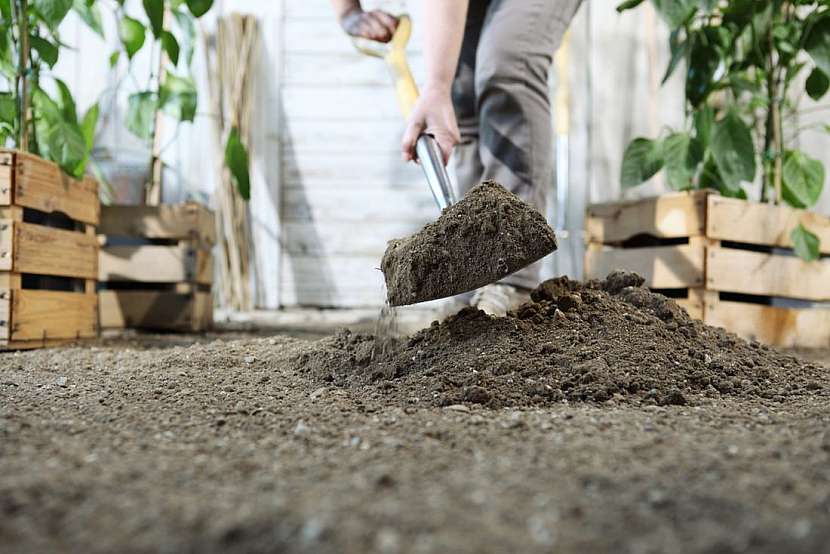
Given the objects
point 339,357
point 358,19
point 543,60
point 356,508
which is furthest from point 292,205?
point 356,508

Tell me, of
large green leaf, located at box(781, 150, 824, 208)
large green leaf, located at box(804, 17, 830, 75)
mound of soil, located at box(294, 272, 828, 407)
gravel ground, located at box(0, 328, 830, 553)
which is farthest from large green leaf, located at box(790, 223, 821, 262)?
gravel ground, located at box(0, 328, 830, 553)

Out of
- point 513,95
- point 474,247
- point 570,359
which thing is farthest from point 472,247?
point 513,95

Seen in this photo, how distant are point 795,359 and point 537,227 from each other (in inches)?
25.0

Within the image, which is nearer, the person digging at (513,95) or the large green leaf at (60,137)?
the person digging at (513,95)

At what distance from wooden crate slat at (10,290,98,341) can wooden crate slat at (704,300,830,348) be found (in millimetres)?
1879

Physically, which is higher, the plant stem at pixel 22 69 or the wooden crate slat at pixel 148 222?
the plant stem at pixel 22 69

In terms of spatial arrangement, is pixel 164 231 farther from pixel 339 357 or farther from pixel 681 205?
pixel 681 205

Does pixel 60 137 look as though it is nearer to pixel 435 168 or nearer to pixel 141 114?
pixel 141 114

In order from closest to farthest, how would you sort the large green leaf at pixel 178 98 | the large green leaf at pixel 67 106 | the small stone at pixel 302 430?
1. the small stone at pixel 302 430
2. the large green leaf at pixel 67 106
3. the large green leaf at pixel 178 98

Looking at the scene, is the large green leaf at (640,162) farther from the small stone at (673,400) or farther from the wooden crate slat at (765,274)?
the small stone at (673,400)

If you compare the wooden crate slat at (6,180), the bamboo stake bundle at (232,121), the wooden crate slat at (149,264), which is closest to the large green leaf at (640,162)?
the wooden crate slat at (149,264)

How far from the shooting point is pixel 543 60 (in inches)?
66.4

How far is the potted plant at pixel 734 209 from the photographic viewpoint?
6.97 ft

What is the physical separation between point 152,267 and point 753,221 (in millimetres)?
2052
